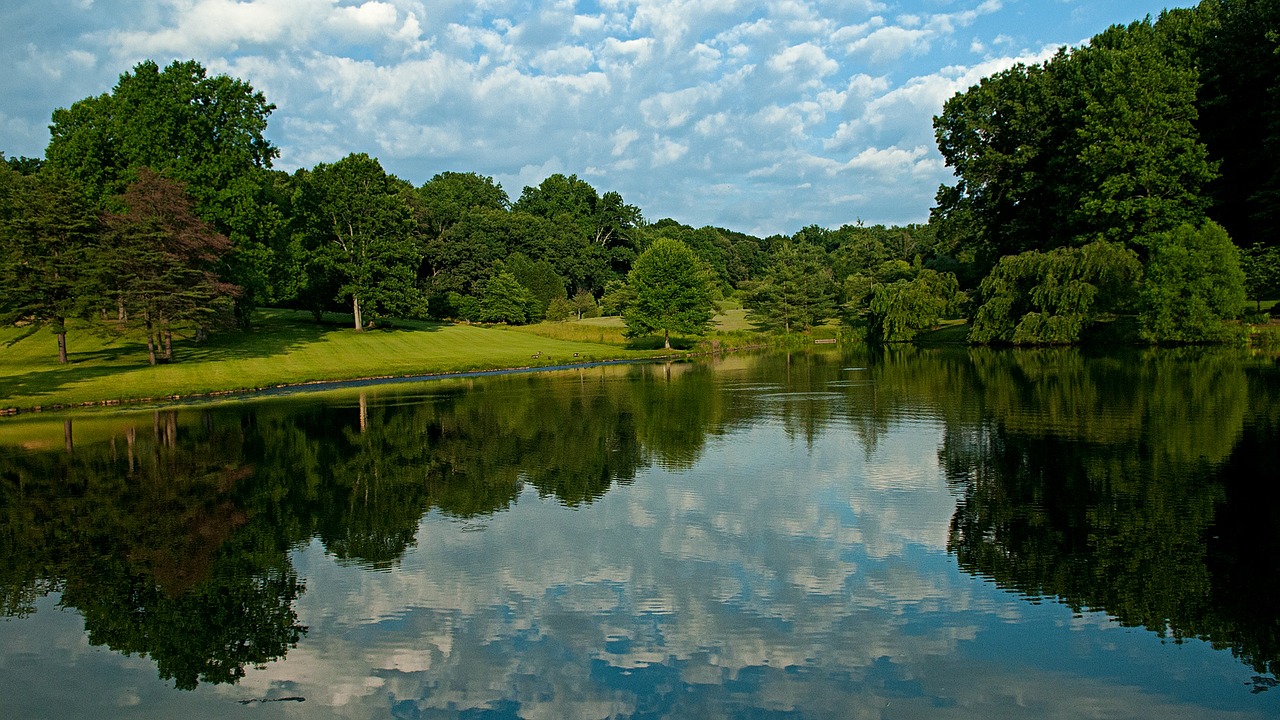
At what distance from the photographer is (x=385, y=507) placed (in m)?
13.1

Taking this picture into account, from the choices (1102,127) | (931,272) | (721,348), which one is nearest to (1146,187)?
(1102,127)

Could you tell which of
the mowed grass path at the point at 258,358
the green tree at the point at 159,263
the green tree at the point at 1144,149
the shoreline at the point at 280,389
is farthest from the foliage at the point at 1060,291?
the green tree at the point at 159,263

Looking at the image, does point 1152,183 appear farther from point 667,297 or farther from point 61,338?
point 61,338

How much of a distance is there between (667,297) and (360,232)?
25023 millimetres

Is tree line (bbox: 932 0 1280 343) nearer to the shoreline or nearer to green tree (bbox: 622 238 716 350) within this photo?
green tree (bbox: 622 238 716 350)

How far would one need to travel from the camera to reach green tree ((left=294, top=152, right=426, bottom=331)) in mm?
61938

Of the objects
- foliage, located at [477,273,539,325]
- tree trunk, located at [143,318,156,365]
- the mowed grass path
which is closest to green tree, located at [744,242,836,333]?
the mowed grass path

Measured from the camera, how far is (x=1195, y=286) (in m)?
44.4

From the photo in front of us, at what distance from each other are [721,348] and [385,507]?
58.9 meters

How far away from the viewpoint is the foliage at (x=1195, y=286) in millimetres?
44281

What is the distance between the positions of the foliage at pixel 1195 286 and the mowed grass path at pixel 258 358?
3311 centimetres

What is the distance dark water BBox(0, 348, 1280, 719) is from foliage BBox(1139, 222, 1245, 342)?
30.3m

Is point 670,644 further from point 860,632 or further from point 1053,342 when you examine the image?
point 1053,342

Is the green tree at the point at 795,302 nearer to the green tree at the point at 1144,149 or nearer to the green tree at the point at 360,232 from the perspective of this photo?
the green tree at the point at 1144,149
